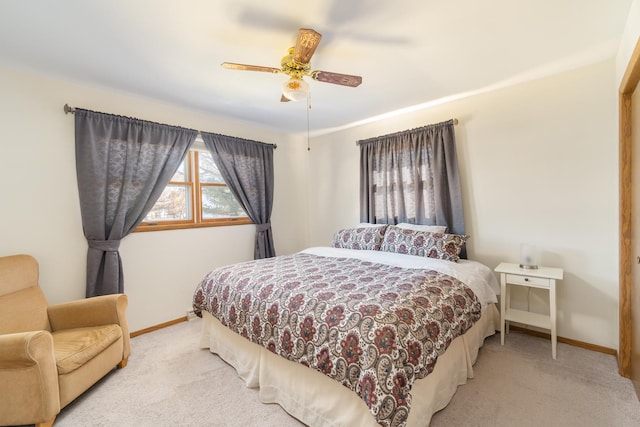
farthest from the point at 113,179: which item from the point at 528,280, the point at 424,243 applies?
the point at 528,280

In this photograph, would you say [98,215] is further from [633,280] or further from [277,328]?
[633,280]

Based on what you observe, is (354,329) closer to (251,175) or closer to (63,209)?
(63,209)

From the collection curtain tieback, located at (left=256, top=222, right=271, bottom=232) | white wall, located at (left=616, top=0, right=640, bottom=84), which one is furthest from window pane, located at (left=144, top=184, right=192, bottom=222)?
white wall, located at (left=616, top=0, right=640, bottom=84)

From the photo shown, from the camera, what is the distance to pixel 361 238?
3326mm

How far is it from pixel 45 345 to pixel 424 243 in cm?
292

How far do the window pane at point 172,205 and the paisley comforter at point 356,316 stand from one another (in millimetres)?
1259

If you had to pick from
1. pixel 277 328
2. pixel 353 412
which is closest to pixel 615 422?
pixel 353 412

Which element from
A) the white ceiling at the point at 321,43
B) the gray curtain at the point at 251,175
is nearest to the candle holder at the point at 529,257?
the white ceiling at the point at 321,43

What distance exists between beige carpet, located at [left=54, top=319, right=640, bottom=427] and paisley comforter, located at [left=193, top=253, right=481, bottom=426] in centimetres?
44

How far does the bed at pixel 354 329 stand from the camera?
139 cm

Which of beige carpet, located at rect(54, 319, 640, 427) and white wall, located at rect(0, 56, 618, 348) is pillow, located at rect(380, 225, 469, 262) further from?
beige carpet, located at rect(54, 319, 640, 427)

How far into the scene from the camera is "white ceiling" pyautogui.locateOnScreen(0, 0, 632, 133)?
1693 millimetres

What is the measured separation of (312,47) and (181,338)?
2.91 metres

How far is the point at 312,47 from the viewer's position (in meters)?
1.82
